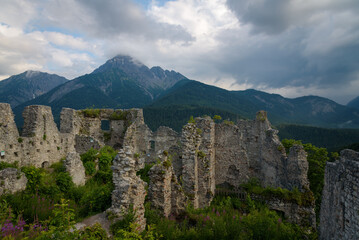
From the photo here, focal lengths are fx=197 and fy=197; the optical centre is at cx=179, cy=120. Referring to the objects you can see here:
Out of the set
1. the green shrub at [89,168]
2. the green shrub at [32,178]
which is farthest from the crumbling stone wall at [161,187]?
the green shrub at [89,168]

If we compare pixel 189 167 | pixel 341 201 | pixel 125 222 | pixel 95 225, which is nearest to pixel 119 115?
pixel 189 167

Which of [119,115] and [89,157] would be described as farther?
[119,115]

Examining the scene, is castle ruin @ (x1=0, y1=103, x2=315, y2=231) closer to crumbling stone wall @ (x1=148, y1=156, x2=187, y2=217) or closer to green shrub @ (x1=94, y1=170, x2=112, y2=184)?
crumbling stone wall @ (x1=148, y1=156, x2=187, y2=217)

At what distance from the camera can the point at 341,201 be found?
6227 millimetres

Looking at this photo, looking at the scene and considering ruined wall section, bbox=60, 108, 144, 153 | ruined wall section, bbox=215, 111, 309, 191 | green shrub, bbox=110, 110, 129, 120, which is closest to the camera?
ruined wall section, bbox=215, 111, 309, 191

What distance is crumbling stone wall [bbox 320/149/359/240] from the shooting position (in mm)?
5473

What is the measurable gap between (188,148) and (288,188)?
8.12 metres

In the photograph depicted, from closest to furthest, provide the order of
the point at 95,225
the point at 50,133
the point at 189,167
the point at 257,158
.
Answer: the point at 95,225 → the point at 189,167 → the point at 50,133 → the point at 257,158

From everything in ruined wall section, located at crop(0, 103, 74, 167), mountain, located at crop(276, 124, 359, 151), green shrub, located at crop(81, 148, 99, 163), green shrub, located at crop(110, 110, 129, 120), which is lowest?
mountain, located at crop(276, 124, 359, 151)

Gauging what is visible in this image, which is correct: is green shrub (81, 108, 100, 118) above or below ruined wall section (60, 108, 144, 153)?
above

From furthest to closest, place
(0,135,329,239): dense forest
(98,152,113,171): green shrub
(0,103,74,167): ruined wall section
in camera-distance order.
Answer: (98,152,113,171): green shrub < (0,103,74,167): ruined wall section < (0,135,329,239): dense forest

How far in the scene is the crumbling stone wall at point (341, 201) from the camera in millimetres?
5473

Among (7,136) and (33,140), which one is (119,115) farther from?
(7,136)

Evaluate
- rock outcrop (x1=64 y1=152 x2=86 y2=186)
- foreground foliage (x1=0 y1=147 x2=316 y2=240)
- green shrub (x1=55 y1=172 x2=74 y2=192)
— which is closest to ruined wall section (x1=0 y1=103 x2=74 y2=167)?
foreground foliage (x1=0 y1=147 x2=316 y2=240)
